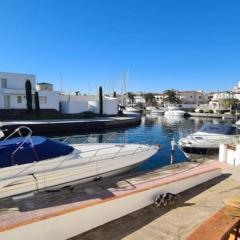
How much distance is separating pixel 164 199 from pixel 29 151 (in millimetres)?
3695

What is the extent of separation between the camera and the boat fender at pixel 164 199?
20.7 feet

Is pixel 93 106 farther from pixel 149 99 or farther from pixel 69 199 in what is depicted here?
pixel 149 99

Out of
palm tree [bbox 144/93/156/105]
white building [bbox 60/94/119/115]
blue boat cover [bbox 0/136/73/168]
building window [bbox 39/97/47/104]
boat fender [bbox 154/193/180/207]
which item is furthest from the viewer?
palm tree [bbox 144/93/156/105]

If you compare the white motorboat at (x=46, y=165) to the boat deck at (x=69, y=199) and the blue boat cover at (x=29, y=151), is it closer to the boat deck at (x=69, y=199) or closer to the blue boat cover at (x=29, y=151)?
the blue boat cover at (x=29, y=151)

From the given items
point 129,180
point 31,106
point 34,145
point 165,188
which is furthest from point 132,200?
point 31,106

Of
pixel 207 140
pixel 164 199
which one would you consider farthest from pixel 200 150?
pixel 164 199

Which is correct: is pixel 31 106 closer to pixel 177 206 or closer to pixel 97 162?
pixel 97 162

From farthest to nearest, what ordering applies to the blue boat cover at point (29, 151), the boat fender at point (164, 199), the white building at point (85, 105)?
the white building at point (85, 105)
the blue boat cover at point (29, 151)
the boat fender at point (164, 199)

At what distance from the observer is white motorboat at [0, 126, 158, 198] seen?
22.1 feet

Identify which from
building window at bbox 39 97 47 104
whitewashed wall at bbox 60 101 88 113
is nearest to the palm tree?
whitewashed wall at bbox 60 101 88 113

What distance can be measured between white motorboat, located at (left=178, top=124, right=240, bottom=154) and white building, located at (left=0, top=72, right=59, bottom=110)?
2651 centimetres

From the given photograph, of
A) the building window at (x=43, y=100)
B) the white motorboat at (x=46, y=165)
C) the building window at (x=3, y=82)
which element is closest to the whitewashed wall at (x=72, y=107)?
the building window at (x=43, y=100)

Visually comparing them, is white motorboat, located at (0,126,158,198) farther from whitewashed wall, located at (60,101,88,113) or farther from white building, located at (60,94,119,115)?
white building, located at (60,94,119,115)

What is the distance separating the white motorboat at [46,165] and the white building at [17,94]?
30.2m
